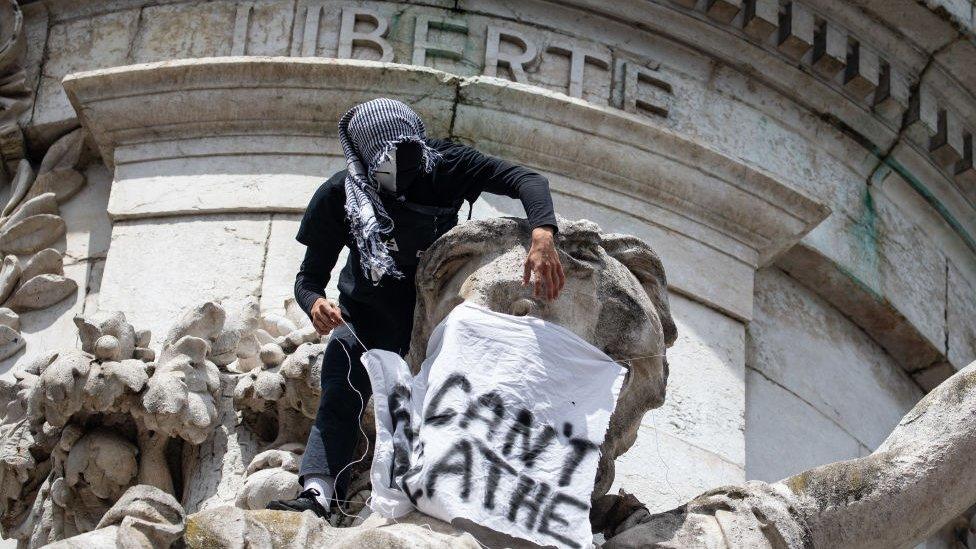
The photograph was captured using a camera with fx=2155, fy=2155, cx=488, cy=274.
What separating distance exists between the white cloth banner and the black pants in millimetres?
509

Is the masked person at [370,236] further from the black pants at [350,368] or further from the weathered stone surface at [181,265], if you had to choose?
the weathered stone surface at [181,265]

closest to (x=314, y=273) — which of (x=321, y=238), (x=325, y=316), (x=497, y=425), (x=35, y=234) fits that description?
(x=321, y=238)

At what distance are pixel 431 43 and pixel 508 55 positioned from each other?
13.9 inches

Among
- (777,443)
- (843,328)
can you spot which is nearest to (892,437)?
(777,443)

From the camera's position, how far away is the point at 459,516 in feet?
19.9

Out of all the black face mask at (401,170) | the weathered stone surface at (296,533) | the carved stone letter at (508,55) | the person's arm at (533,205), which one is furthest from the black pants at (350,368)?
the carved stone letter at (508,55)

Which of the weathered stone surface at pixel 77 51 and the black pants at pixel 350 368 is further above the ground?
the weathered stone surface at pixel 77 51

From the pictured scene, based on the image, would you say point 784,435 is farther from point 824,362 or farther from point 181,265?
point 181,265

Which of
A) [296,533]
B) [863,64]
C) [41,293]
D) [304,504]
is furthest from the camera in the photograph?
[863,64]

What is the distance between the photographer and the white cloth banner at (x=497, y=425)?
242 inches

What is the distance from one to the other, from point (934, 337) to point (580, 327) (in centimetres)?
393

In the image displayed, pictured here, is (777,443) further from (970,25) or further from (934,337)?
(970,25)

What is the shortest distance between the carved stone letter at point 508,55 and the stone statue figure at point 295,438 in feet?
6.11

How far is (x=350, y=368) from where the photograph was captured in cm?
715
